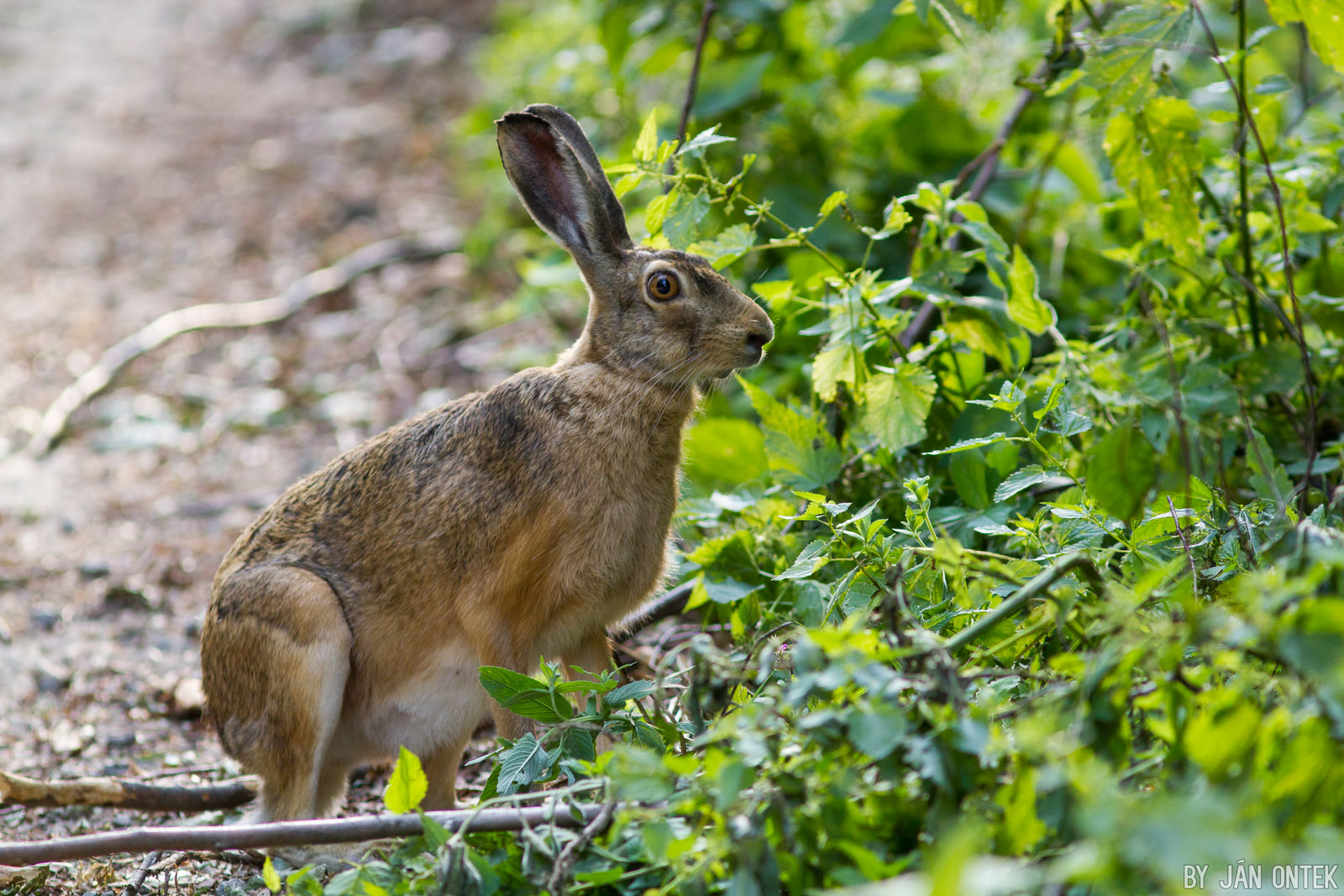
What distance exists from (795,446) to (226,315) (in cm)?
641

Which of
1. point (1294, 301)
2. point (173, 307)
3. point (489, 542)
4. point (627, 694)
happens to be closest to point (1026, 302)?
point (1294, 301)

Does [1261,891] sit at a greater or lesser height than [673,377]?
lesser

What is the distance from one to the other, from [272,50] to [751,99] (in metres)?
11.4

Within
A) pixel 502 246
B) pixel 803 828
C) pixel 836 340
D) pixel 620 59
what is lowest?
pixel 803 828

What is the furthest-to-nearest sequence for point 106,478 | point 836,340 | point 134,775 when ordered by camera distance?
point 106,478 → point 134,775 → point 836,340

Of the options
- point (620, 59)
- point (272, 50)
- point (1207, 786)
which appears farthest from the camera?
point (272, 50)

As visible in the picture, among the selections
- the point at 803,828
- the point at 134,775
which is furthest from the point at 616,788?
the point at 134,775

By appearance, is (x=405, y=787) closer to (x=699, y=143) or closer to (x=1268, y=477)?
(x=699, y=143)

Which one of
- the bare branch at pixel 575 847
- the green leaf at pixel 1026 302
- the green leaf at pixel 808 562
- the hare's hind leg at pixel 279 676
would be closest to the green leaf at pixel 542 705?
the bare branch at pixel 575 847

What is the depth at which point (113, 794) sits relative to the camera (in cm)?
395

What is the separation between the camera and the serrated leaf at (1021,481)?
10.2 ft

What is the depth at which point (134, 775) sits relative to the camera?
4.36m

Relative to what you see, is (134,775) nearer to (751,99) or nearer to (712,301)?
(712,301)

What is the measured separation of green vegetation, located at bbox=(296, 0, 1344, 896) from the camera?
2092 mm
